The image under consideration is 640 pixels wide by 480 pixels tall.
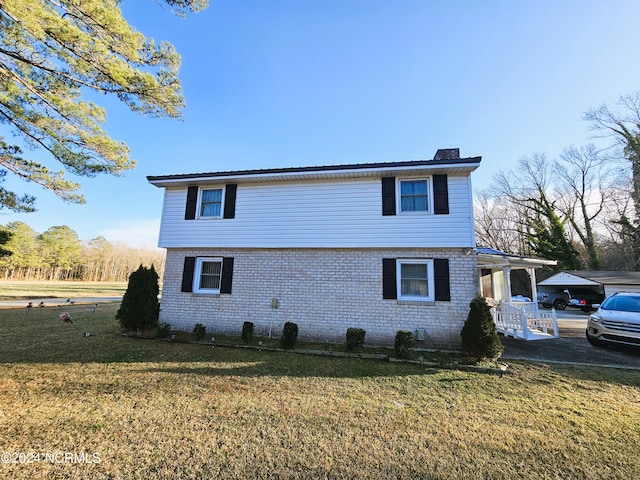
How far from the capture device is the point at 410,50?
29.2ft

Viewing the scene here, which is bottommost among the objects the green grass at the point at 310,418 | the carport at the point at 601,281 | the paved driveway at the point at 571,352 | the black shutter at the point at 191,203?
the green grass at the point at 310,418

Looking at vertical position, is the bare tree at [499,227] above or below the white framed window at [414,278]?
above

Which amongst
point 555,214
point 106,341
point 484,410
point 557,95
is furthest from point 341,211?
point 555,214

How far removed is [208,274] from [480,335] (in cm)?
862

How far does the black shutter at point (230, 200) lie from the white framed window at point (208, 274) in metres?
1.64

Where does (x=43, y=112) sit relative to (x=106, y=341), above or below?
above

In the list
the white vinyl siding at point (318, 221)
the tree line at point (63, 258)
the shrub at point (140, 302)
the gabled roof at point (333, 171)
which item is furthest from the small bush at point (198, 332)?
the tree line at point (63, 258)

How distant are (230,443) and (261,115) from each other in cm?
1139

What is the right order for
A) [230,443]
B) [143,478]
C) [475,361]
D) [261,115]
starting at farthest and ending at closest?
[261,115], [475,361], [230,443], [143,478]

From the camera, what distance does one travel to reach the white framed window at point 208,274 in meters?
9.73

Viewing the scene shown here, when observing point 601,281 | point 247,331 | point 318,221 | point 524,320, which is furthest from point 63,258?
point 601,281

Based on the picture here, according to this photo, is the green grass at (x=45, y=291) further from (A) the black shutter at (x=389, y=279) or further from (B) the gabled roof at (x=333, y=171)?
(A) the black shutter at (x=389, y=279)

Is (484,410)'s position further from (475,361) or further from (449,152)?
(449,152)

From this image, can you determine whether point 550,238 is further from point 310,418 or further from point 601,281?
point 310,418
